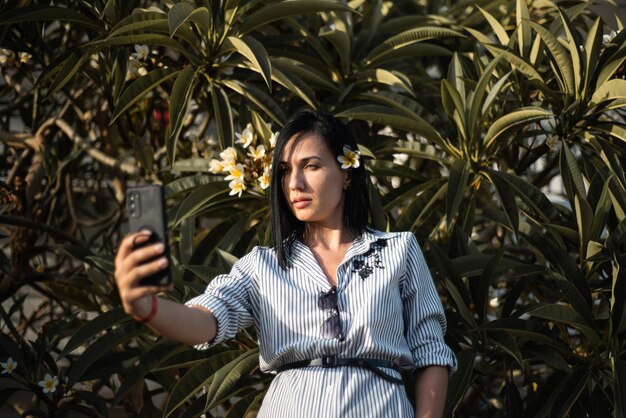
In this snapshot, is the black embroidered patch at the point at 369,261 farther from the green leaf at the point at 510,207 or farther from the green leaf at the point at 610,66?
the green leaf at the point at 610,66

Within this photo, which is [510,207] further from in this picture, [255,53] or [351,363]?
[351,363]

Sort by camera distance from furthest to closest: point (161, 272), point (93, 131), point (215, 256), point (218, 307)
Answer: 1. point (93, 131)
2. point (215, 256)
3. point (218, 307)
4. point (161, 272)

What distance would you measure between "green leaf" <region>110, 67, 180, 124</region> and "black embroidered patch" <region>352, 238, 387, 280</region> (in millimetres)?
936

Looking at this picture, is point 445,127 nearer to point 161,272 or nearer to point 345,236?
point 345,236

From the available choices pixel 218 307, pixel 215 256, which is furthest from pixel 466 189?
pixel 218 307

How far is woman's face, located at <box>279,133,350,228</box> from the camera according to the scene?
150 cm

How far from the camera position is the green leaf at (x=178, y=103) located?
7.33 feet

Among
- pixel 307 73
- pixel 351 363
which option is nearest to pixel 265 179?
pixel 307 73

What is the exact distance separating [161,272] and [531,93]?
1.63 m

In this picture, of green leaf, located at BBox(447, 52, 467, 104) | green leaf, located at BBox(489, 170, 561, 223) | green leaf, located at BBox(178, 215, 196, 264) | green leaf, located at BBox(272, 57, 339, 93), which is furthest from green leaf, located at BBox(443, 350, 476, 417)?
green leaf, located at BBox(272, 57, 339, 93)

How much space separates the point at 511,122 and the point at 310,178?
89cm

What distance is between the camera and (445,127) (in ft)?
8.09

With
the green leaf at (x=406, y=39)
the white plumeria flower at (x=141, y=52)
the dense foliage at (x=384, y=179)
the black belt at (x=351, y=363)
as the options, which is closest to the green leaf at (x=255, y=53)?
the dense foliage at (x=384, y=179)

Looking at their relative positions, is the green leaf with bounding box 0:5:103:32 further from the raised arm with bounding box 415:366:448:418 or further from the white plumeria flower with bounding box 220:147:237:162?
the raised arm with bounding box 415:366:448:418
